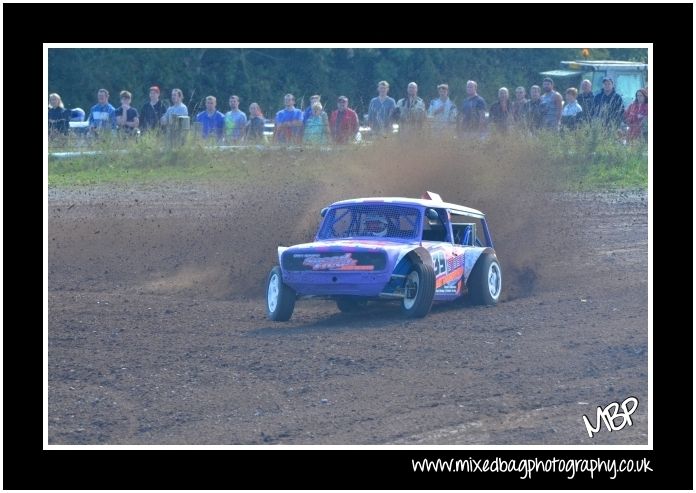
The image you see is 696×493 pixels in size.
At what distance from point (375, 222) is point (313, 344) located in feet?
8.13

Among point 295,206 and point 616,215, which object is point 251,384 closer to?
point 295,206

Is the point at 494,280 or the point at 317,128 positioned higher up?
the point at 317,128

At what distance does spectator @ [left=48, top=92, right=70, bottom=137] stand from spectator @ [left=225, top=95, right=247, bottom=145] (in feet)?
10.6

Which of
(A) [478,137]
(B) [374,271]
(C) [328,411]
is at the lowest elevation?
(C) [328,411]

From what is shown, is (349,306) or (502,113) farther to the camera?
(502,113)

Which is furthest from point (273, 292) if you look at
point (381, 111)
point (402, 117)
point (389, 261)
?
point (381, 111)

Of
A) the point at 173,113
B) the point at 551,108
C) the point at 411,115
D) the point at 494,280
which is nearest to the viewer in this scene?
the point at 494,280

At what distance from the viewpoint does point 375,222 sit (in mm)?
13430

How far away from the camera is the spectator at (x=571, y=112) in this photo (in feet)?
72.8

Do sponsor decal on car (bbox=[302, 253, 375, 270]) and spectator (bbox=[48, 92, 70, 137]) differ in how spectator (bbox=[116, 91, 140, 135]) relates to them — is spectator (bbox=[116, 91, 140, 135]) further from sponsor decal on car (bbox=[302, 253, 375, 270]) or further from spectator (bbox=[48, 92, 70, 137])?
sponsor decal on car (bbox=[302, 253, 375, 270])

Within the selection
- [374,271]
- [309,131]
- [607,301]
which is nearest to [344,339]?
[374,271]

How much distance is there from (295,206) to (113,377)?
23.2 feet

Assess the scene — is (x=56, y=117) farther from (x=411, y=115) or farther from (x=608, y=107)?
(x=608, y=107)

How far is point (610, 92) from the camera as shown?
22.6 meters
